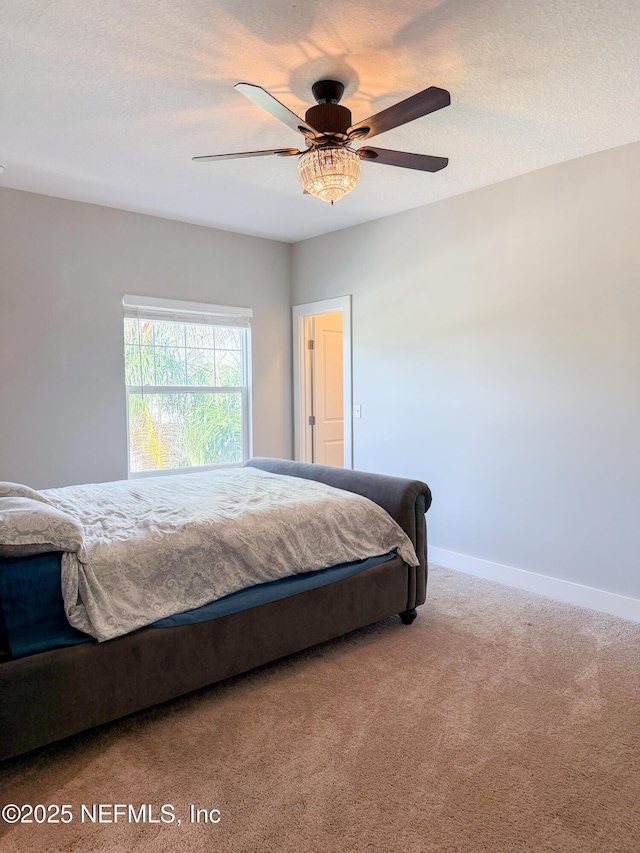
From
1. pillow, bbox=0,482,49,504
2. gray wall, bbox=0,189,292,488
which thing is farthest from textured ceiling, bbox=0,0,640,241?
pillow, bbox=0,482,49,504

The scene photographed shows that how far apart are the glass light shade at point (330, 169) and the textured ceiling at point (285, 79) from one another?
349mm

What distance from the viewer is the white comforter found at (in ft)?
6.45

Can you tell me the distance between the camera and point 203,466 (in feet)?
15.1

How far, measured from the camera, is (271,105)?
1.91 m

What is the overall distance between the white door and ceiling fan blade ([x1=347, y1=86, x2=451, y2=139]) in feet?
9.76

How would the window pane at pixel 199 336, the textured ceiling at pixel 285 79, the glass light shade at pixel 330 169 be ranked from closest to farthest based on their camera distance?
the textured ceiling at pixel 285 79 < the glass light shade at pixel 330 169 < the window pane at pixel 199 336

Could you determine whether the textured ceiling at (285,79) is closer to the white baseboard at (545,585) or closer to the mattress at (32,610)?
the mattress at (32,610)

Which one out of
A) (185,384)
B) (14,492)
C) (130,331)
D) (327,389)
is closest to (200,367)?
(185,384)

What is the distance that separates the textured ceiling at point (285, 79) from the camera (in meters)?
1.90

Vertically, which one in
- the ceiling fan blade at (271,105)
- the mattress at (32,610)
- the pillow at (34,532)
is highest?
the ceiling fan blade at (271,105)

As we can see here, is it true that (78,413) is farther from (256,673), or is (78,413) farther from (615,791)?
(615,791)

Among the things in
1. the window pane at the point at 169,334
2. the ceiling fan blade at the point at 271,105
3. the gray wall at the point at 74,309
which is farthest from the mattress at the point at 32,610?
the window pane at the point at 169,334

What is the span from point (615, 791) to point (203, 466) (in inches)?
140

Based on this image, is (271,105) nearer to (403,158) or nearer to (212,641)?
(403,158)
